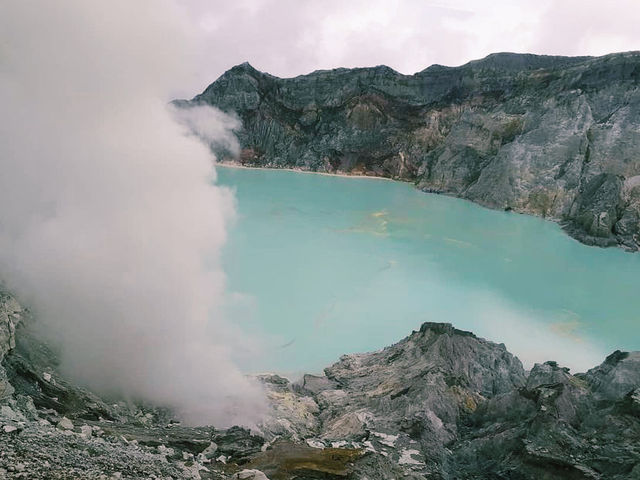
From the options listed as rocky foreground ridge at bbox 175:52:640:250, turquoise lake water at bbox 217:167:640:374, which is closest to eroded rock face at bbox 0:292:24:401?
turquoise lake water at bbox 217:167:640:374

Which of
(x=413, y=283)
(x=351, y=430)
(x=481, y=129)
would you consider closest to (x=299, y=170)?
(x=481, y=129)

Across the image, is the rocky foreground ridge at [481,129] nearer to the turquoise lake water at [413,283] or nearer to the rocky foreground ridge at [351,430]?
the turquoise lake water at [413,283]

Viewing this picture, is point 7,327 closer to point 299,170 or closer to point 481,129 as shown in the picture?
point 481,129

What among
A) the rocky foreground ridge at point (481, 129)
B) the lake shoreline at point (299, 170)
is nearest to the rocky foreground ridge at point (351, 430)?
the rocky foreground ridge at point (481, 129)

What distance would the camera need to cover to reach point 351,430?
34.1 ft

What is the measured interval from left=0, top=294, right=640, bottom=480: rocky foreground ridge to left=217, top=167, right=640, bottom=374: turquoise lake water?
4242mm

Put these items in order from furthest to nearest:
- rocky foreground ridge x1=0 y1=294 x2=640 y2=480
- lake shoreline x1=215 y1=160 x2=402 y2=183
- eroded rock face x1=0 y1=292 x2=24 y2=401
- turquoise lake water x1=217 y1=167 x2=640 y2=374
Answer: lake shoreline x1=215 y1=160 x2=402 y2=183 → turquoise lake water x1=217 y1=167 x2=640 y2=374 → eroded rock face x1=0 y1=292 x2=24 y2=401 → rocky foreground ridge x1=0 y1=294 x2=640 y2=480

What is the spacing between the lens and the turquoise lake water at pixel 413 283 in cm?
1756

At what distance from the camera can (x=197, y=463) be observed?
286 inches

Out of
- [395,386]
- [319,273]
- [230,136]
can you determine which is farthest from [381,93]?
[395,386]

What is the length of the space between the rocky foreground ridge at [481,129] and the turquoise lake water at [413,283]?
4097 mm

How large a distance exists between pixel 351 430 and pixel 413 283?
1352 cm

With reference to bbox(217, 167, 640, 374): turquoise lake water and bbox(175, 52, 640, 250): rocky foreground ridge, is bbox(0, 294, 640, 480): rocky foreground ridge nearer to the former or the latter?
bbox(217, 167, 640, 374): turquoise lake water

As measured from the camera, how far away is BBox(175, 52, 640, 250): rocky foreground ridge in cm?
3900
